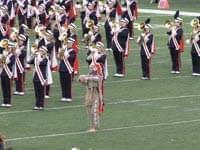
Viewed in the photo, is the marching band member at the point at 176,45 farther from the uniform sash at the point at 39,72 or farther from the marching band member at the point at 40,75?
the uniform sash at the point at 39,72

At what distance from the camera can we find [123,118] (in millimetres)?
23297

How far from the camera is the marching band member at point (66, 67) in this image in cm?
2536

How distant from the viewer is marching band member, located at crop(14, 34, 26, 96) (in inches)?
1011

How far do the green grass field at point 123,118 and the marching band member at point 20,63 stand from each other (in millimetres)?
265

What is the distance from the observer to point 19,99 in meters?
25.7

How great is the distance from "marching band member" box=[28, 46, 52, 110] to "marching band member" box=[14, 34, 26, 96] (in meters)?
1.02

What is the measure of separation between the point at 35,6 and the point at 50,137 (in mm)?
14365

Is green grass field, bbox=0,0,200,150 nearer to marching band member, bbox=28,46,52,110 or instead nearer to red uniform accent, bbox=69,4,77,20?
marching band member, bbox=28,46,52,110

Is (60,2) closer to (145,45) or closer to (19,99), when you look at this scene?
(145,45)


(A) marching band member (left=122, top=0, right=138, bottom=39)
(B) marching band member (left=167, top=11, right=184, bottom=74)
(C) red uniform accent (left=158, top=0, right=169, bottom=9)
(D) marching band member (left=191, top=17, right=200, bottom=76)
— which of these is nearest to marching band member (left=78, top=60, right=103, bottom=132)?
(D) marching band member (left=191, top=17, right=200, bottom=76)

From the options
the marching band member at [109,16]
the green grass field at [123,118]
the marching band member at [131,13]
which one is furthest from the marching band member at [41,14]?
the green grass field at [123,118]

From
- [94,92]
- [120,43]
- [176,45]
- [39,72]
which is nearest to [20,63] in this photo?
[39,72]

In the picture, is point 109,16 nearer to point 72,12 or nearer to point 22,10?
point 72,12

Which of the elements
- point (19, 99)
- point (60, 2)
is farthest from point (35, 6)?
point (19, 99)
